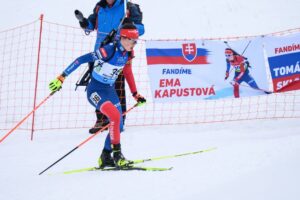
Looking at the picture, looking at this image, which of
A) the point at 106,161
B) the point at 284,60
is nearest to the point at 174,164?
the point at 106,161

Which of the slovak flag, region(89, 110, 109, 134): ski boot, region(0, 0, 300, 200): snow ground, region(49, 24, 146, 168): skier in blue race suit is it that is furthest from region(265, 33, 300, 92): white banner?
region(49, 24, 146, 168): skier in blue race suit

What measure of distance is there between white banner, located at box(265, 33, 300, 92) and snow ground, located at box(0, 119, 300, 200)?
61 cm

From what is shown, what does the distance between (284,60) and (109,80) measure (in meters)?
3.30

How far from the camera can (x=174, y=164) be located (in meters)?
4.88

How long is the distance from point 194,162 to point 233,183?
0.99m

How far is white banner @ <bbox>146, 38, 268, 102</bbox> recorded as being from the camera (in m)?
6.94

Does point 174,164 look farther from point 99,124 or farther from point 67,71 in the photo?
point 99,124

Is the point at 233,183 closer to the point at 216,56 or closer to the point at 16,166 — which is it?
the point at 16,166

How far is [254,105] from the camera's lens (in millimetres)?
7988

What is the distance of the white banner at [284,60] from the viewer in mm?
6871

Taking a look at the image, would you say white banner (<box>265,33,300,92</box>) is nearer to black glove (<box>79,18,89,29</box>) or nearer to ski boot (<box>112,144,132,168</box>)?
black glove (<box>79,18,89,29</box>)

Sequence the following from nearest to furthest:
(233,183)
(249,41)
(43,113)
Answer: (233,183) → (249,41) → (43,113)

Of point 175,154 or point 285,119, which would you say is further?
point 285,119

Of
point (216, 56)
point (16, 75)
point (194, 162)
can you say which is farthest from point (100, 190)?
point (16, 75)
